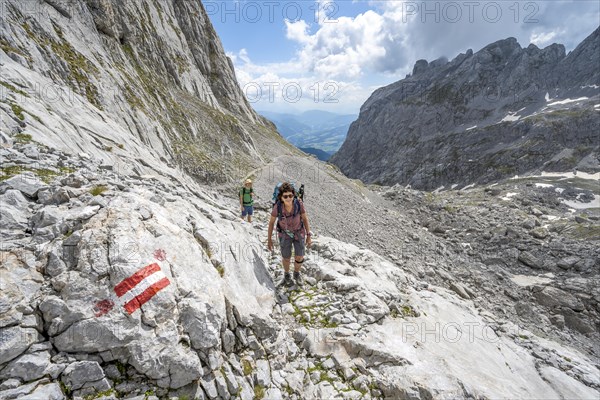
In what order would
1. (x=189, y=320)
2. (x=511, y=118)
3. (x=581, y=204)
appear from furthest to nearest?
1. (x=511, y=118)
2. (x=581, y=204)
3. (x=189, y=320)

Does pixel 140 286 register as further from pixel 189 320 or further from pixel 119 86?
pixel 119 86

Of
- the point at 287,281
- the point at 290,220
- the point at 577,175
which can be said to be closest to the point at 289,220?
the point at 290,220

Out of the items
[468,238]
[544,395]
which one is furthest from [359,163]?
[544,395]

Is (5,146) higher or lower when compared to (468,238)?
higher

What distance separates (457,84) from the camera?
18038cm

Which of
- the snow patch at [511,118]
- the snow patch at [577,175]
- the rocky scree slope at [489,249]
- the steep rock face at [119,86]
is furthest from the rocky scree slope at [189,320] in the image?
the snow patch at [511,118]

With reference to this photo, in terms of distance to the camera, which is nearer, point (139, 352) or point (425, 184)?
point (139, 352)

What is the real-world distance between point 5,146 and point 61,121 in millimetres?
6470

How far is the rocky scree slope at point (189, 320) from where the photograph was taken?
4996 mm

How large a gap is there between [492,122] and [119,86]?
172670 mm

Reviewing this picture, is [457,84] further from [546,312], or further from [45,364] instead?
[45,364]

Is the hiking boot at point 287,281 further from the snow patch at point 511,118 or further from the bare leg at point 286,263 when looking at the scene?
the snow patch at point 511,118

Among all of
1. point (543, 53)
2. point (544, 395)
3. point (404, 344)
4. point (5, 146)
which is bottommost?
point (544, 395)

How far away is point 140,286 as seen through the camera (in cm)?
589
